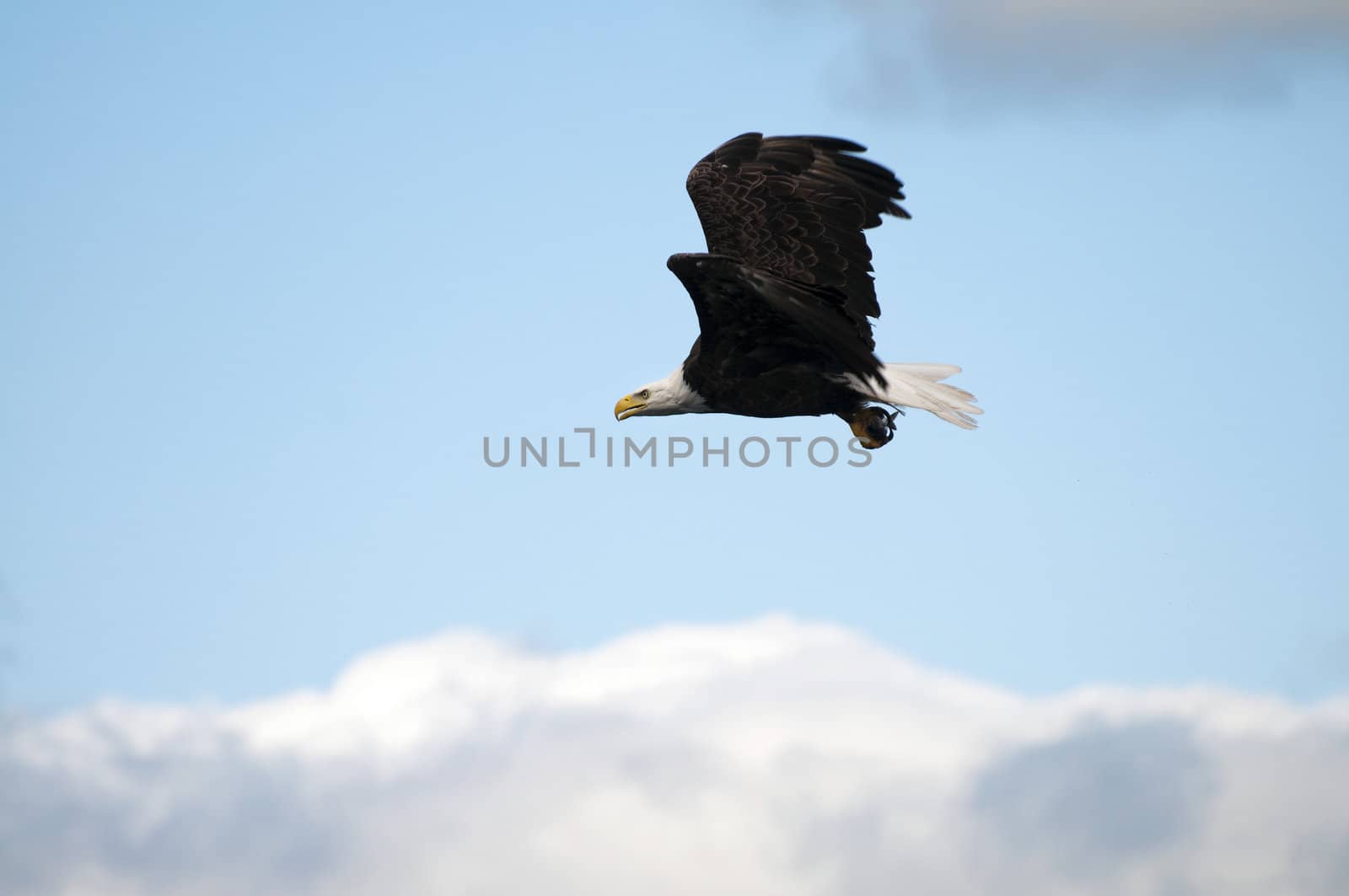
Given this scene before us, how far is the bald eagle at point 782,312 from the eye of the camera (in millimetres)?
9531

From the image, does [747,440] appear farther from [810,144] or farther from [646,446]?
[810,144]

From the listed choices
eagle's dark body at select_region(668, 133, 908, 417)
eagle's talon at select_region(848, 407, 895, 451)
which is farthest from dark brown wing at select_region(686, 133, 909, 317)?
eagle's talon at select_region(848, 407, 895, 451)

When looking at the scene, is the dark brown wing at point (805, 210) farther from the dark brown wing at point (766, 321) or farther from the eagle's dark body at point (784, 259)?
the dark brown wing at point (766, 321)

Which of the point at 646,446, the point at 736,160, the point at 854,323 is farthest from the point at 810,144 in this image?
the point at 646,446

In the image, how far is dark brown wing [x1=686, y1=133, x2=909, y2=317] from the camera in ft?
33.6

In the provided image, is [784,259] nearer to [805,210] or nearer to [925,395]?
[805,210]

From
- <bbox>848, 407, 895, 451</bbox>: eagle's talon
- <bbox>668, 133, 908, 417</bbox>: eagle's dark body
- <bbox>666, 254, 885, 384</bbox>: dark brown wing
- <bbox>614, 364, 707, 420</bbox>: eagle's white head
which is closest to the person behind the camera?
<bbox>666, 254, 885, 384</bbox>: dark brown wing

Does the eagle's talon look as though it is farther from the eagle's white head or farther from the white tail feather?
the eagle's white head

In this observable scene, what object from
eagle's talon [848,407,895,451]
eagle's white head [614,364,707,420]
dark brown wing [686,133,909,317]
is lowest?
eagle's talon [848,407,895,451]

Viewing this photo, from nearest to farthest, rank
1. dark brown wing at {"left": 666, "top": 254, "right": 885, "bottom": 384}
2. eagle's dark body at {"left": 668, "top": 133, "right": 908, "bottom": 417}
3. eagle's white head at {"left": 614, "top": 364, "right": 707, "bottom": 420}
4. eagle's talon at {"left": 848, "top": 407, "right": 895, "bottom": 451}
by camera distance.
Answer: dark brown wing at {"left": 666, "top": 254, "right": 885, "bottom": 384}, eagle's dark body at {"left": 668, "top": 133, "right": 908, "bottom": 417}, eagle's talon at {"left": 848, "top": 407, "right": 895, "bottom": 451}, eagle's white head at {"left": 614, "top": 364, "right": 707, "bottom": 420}

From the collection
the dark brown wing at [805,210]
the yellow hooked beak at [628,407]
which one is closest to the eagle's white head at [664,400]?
the yellow hooked beak at [628,407]

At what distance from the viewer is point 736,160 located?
35.6ft

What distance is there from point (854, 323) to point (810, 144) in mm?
1722

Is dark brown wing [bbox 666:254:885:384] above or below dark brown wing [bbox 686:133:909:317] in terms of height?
below
